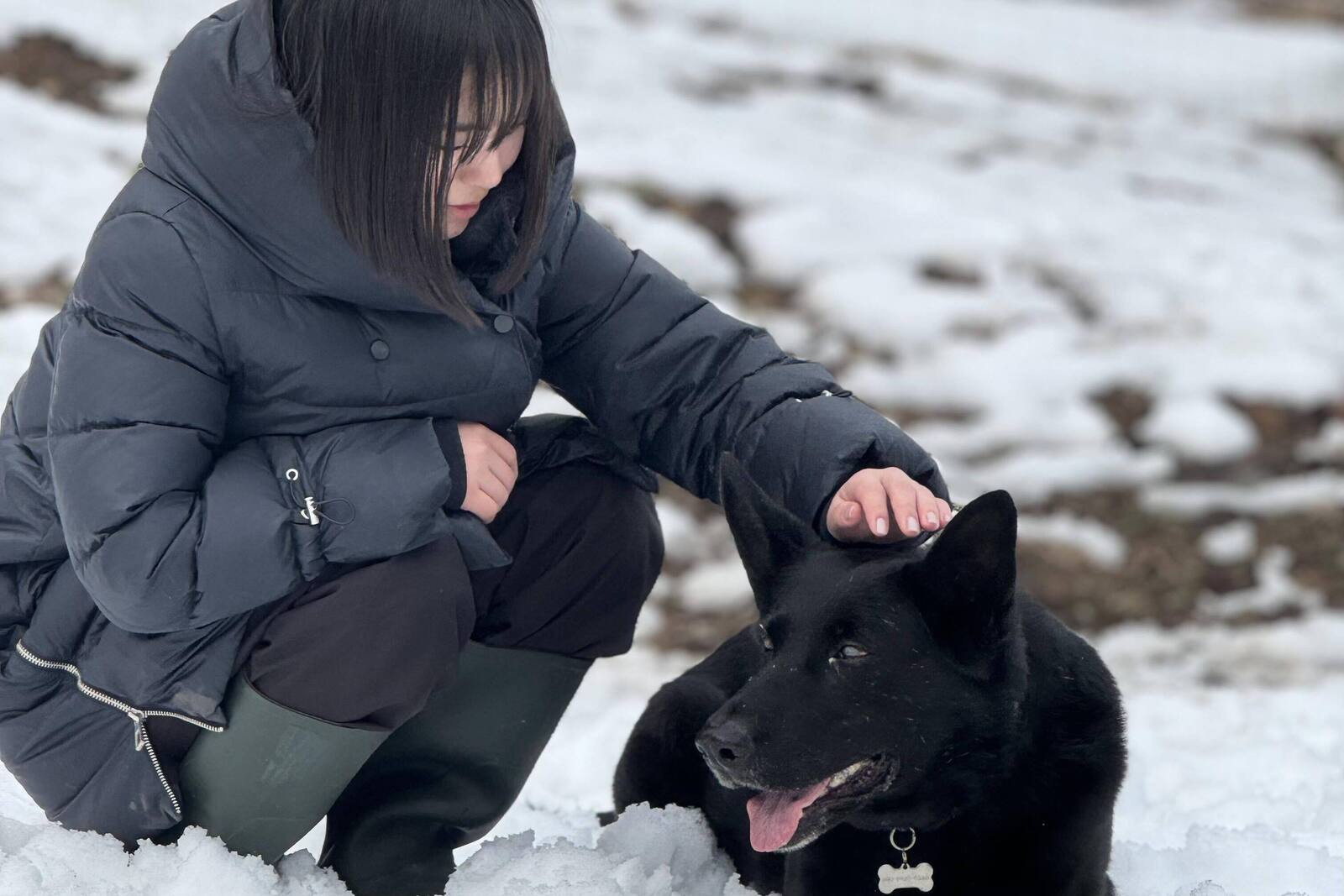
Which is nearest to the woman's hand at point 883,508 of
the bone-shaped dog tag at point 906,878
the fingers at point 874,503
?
the fingers at point 874,503

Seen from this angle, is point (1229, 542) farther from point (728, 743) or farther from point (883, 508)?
point (728, 743)

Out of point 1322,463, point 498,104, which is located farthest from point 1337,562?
point 498,104

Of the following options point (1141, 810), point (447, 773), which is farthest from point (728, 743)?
point (1141, 810)

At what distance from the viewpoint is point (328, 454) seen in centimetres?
228

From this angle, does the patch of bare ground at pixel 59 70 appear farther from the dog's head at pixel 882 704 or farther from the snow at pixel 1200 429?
the dog's head at pixel 882 704

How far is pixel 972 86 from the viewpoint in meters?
10.4

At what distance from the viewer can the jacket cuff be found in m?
2.34

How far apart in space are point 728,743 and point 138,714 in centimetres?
87

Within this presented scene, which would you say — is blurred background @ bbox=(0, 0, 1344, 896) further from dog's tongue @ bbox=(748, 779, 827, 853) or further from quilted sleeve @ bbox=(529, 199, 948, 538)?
quilted sleeve @ bbox=(529, 199, 948, 538)

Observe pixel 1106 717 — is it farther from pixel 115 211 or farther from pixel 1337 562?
pixel 1337 562

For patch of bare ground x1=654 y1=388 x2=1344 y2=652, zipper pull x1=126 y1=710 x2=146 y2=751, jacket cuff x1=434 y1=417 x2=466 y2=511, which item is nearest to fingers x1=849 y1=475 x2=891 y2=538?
jacket cuff x1=434 y1=417 x2=466 y2=511

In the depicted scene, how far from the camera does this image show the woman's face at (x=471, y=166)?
2223mm

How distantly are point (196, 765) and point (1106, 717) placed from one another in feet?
4.54

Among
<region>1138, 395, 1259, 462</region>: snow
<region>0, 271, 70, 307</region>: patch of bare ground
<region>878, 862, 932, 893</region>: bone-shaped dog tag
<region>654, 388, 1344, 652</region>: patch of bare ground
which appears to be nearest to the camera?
<region>878, 862, 932, 893</region>: bone-shaped dog tag
